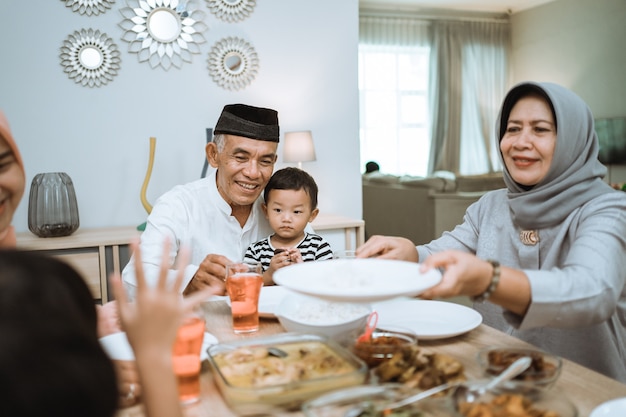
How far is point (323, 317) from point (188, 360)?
380 millimetres

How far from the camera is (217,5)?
3.80 metres

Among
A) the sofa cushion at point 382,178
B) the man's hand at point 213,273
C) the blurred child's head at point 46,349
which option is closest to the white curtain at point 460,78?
the sofa cushion at point 382,178

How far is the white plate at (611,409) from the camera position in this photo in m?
0.86

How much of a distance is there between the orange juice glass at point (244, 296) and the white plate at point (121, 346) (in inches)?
5.0

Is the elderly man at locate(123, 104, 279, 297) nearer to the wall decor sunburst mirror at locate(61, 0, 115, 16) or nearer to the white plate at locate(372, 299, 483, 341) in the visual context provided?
the white plate at locate(372, 299, 483, 341)

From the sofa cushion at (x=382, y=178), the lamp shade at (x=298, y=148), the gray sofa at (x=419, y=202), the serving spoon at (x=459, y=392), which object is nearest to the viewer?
the serving spoon at (x=459, y=392)

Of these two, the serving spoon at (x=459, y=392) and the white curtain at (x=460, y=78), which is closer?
the serving spoon at (x=459, y=392)

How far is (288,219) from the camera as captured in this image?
7.79ft

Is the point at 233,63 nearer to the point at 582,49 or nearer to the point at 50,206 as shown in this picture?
the point at 50,206

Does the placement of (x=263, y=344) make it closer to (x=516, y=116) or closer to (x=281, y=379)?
(x=281, y=379)

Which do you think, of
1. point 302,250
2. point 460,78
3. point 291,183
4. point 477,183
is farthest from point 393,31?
point 302,250

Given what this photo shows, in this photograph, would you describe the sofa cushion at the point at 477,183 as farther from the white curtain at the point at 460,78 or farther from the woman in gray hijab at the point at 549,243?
the woman in gray hijab at the point at 549,243

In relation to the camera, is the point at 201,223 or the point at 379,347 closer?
the point at 379,347

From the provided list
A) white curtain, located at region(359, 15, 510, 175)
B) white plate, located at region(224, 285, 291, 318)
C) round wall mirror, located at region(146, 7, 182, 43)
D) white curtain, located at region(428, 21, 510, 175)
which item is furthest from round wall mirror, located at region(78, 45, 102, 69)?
white curtain, located at region(428, 21, 510, 175)
